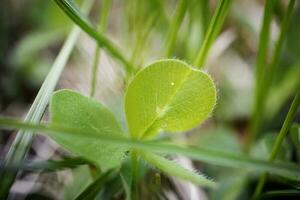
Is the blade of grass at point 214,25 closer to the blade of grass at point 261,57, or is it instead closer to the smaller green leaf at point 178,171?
the blade of grass at point 261,57

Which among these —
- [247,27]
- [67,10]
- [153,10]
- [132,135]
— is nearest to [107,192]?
[132,135]

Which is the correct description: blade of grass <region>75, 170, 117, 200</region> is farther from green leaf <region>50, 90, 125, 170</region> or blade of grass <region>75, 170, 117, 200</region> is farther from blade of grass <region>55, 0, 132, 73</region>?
blade of grass <region>55, 0, 132, 73</region>

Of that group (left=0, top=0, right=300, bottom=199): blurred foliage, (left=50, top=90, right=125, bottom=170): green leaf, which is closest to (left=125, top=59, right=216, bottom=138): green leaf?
(left=50, top=90, right=125, bottom=170): green leaf

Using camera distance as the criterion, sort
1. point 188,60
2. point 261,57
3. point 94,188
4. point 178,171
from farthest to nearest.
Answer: point 188,60 < point 261,57 < point 94,188 < point 178,171

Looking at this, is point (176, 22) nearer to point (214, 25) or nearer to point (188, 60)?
point (214, 25)

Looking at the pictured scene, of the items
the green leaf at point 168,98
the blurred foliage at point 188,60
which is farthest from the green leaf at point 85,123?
the blurred foliage at point 188,60

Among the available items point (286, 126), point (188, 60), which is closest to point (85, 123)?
point (286, 126)
